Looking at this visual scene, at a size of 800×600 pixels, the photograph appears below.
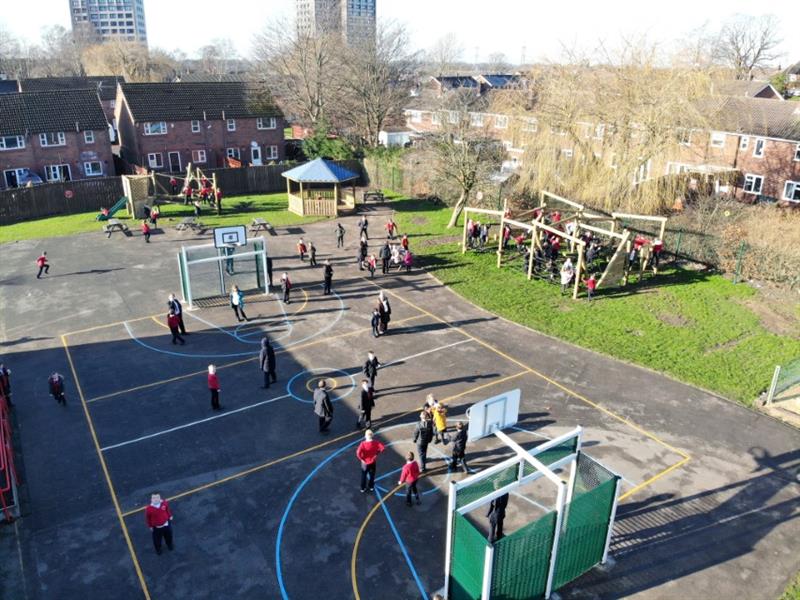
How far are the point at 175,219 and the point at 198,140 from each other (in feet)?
53.1

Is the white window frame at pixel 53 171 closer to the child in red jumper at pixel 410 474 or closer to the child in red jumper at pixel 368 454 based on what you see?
the child in red jumper at pixel 368 454

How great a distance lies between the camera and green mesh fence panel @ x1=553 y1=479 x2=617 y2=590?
36.1ft

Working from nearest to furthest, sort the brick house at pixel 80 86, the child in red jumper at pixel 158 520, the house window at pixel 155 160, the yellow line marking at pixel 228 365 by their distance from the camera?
the child in red jumper at pixel 158 520 < the yellow line marking at pixel 228 365 < the house window at pixel 155 160 < the brick house at pixel 80 86

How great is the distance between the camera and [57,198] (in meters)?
40.2

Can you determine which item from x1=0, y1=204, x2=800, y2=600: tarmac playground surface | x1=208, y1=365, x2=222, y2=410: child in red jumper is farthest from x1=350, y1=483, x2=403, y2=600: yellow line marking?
x1=208, y1=365, x2=222, y2=410: child in red jumper

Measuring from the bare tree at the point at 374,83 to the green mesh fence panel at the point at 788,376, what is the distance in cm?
4158

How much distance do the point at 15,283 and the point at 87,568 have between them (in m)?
20.1

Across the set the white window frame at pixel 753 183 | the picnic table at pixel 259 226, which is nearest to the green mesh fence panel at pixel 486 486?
the picnic table at pixel 259 226

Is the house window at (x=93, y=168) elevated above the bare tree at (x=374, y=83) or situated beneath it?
situated beneath

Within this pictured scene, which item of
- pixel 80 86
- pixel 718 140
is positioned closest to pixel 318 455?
pixel 718 140

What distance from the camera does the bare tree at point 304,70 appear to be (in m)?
54.8

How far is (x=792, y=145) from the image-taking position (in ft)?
128

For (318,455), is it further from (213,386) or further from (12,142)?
(12,142)

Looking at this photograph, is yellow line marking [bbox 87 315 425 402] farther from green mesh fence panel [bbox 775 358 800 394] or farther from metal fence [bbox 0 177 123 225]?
metal fence [bbox 0 177 123 225]
